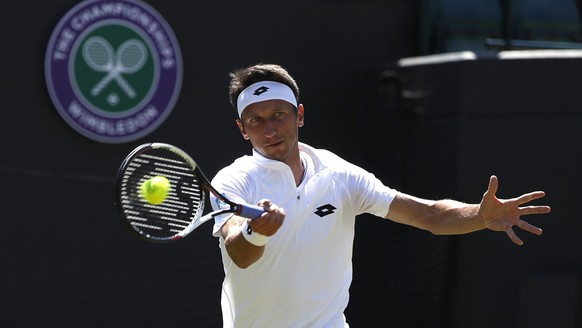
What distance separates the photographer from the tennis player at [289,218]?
4551mm

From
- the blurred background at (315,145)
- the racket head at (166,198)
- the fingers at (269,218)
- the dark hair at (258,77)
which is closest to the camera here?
the fingers at (269,218)

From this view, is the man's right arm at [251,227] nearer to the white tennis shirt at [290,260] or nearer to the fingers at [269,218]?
the fingers at [269,218]

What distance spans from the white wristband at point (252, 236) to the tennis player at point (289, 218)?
16.2 inches

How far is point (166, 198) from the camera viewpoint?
169 inches

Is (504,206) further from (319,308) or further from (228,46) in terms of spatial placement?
(228,46)

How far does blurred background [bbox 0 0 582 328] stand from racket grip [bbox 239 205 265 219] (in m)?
3.75

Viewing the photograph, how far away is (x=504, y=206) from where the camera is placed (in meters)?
4.59

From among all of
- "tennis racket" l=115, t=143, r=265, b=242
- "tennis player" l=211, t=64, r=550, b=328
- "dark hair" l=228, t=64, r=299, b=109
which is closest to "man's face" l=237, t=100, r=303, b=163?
"tennis player" l=211, t=64, r=550, b=328

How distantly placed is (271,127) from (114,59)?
3406 millimetres

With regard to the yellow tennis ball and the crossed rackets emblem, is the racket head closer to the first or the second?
the yellow tennis ball

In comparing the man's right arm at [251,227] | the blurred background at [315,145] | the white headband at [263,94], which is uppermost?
the white headband at [263,94]

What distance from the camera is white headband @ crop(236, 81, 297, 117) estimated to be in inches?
180

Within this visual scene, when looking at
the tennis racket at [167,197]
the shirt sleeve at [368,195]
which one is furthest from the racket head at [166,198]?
the shirt sleeve at [368,195]

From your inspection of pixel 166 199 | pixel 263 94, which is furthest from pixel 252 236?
pixel 263 94
